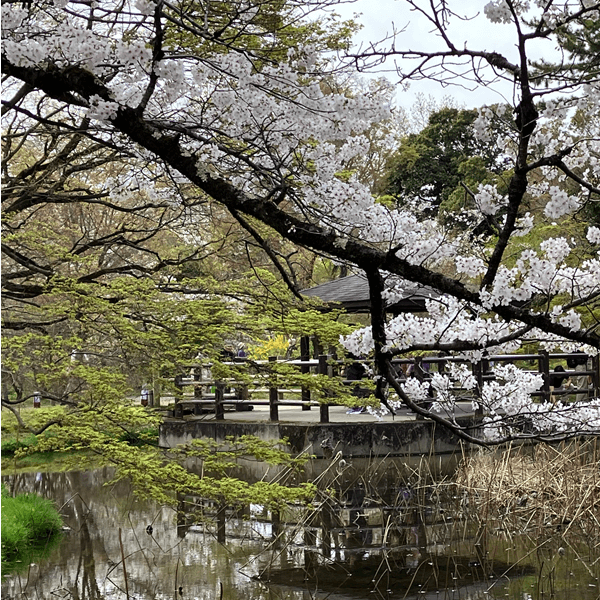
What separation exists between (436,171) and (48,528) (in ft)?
50.9

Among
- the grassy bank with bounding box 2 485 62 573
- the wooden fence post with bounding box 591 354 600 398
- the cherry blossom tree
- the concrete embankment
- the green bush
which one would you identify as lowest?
the grassy bank with bounding box 2 485 62 573

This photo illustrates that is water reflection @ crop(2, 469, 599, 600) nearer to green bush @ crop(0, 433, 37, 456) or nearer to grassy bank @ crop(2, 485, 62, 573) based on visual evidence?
grassy bank @ crop(2, 485, 62, 573)

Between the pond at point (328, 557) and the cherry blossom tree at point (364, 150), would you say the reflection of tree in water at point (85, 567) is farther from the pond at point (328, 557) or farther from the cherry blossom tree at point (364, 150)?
the cherry blossom tree at point (364, 150)

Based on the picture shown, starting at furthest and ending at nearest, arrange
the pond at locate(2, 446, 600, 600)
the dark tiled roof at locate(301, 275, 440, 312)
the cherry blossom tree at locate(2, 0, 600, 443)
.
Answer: the dark tiled roof at locate(301, 275, 440, 312) → the pond at locate(2, 446, 600, 600) → the cherry blossom tree at locate(2, 0, 600, 443)

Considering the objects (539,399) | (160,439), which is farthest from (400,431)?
(160,439)

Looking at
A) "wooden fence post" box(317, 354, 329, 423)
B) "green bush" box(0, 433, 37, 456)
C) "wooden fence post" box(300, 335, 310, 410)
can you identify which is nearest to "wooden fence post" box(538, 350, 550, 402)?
"wooden fence post" box(317, 354, 329, 423)

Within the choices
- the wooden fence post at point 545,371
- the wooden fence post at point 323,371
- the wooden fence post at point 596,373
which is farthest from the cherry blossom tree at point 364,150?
the wooden fence post at point 596,373

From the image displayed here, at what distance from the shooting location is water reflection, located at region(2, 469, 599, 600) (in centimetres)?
564

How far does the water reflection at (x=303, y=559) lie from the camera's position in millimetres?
5637

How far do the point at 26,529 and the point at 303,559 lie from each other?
8.13 feet

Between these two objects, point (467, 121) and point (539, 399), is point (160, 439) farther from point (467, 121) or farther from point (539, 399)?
point (467, 121)

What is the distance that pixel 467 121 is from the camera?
2052 cm

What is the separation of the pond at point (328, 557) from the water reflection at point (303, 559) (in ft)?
0.04

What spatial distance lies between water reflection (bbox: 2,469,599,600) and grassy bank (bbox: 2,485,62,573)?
16cm
